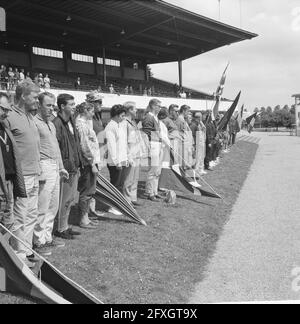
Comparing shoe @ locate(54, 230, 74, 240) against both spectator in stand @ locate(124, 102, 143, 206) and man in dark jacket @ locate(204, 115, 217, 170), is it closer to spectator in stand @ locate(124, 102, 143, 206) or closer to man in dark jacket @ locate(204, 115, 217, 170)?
spectator in stand @ locate(124, 102, 143, 206)

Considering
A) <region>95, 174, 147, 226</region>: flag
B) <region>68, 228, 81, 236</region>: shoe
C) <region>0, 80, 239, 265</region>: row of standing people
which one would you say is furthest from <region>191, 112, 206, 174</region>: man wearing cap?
<region>68, 228, 81, 236</region>: shoe

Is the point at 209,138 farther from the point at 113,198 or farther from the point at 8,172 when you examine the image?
the point at 8,172

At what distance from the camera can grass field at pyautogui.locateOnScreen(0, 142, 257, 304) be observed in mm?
4266

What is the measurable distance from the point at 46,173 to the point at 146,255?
1.68m

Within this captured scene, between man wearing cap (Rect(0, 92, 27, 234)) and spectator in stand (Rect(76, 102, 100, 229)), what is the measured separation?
5.37ft

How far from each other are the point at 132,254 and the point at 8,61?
1253 inches

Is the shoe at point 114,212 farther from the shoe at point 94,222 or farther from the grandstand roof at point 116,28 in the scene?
the grandstand roof at point 116,28

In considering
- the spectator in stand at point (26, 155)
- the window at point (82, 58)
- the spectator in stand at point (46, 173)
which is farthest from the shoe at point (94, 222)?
the window at point (82, 58)

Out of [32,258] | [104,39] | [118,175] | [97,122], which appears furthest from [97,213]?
[104,39]

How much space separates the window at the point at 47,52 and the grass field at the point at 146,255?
31.8 metres

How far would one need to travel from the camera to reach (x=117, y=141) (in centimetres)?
668
